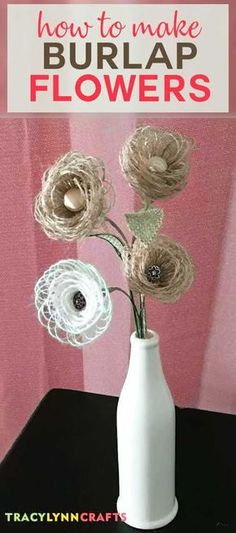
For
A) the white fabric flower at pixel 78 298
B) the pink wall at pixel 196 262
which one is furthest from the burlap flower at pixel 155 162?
the pink wall at pixel 196 262

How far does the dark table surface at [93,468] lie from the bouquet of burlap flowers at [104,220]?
248mm

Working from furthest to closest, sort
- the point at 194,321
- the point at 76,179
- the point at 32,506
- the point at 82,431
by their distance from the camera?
the point at 194,321 → the point at 82,431 → the point at 32,506 → the point at 76,179

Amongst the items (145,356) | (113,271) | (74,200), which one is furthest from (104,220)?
(113,271)

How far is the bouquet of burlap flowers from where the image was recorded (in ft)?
2.13

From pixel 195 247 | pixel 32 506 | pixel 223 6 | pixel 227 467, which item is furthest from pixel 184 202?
pixel 32 506

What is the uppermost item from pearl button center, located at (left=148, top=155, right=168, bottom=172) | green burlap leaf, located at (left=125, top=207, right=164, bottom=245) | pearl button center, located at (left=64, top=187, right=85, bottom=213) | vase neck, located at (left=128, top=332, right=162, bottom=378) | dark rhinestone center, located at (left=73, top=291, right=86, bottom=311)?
pearl button center, located at (left=148, top=155, right=168, bottom=172)

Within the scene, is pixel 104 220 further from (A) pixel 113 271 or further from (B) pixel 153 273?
(A) pixel 113 271

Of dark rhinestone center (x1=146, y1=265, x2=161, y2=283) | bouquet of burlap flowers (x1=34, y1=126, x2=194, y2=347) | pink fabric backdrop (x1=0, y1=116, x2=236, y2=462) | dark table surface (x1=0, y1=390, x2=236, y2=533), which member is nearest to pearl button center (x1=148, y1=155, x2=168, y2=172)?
bouquet of burlap flowers (x1=34, y1=126, x2=194, y2=347)

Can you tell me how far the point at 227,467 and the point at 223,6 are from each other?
69 centimetres

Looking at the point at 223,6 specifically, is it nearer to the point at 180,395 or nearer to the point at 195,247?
the point at 195,247

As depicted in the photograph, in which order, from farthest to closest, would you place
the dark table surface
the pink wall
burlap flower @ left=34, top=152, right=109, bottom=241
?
1. the pink wall
2. the dark table surface
3. burlap flower @ left=34, top=152, right=109, bottom=241

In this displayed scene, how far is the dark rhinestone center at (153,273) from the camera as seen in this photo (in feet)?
2.19

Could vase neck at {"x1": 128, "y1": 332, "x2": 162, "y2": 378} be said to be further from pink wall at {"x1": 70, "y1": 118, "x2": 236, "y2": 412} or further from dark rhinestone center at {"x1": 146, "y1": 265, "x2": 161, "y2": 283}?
pink wall at {"x1": 70, "y1": 118, "x2": 236, "y2": 412}

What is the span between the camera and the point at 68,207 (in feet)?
2.15
